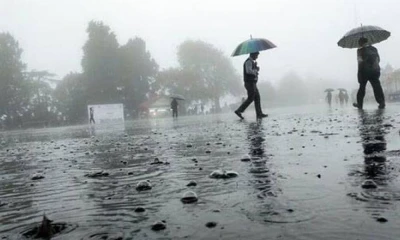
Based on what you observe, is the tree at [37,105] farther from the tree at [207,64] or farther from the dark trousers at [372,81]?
the dark trousers at [372,81]

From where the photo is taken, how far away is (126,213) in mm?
2203

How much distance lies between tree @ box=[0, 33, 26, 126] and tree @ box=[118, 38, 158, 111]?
49.8 feet

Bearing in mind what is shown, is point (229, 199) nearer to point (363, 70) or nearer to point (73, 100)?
point (363, 70)

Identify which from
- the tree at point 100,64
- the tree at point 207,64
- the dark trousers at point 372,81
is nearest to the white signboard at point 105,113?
the tree at point 100,64

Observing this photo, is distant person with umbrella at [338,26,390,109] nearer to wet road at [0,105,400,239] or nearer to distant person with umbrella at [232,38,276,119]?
distant person with umbrella at [232,38,276,119]

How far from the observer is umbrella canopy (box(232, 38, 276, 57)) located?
1370 cm

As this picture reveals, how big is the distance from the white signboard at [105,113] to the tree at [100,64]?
42.4 feet

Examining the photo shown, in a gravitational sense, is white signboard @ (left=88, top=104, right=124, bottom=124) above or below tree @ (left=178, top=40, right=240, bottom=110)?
below

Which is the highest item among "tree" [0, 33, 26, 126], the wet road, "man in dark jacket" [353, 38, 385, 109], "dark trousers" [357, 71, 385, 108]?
"tree" [0, 33, 26, 126]

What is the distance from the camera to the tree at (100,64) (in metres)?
67.4

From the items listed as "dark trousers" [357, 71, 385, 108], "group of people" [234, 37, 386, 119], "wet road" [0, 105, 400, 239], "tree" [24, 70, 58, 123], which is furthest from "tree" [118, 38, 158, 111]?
"wet road" [0, 105, 400, 239]

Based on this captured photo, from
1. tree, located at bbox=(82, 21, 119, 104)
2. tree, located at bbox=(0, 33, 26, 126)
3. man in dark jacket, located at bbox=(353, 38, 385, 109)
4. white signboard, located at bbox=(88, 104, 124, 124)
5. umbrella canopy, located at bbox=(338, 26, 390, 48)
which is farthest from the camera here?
tree, located at bbox=(82, 21, 119, 104)

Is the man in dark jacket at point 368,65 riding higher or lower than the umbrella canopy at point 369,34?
lower

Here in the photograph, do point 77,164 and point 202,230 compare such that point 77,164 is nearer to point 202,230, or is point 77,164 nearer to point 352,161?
point 352,161
